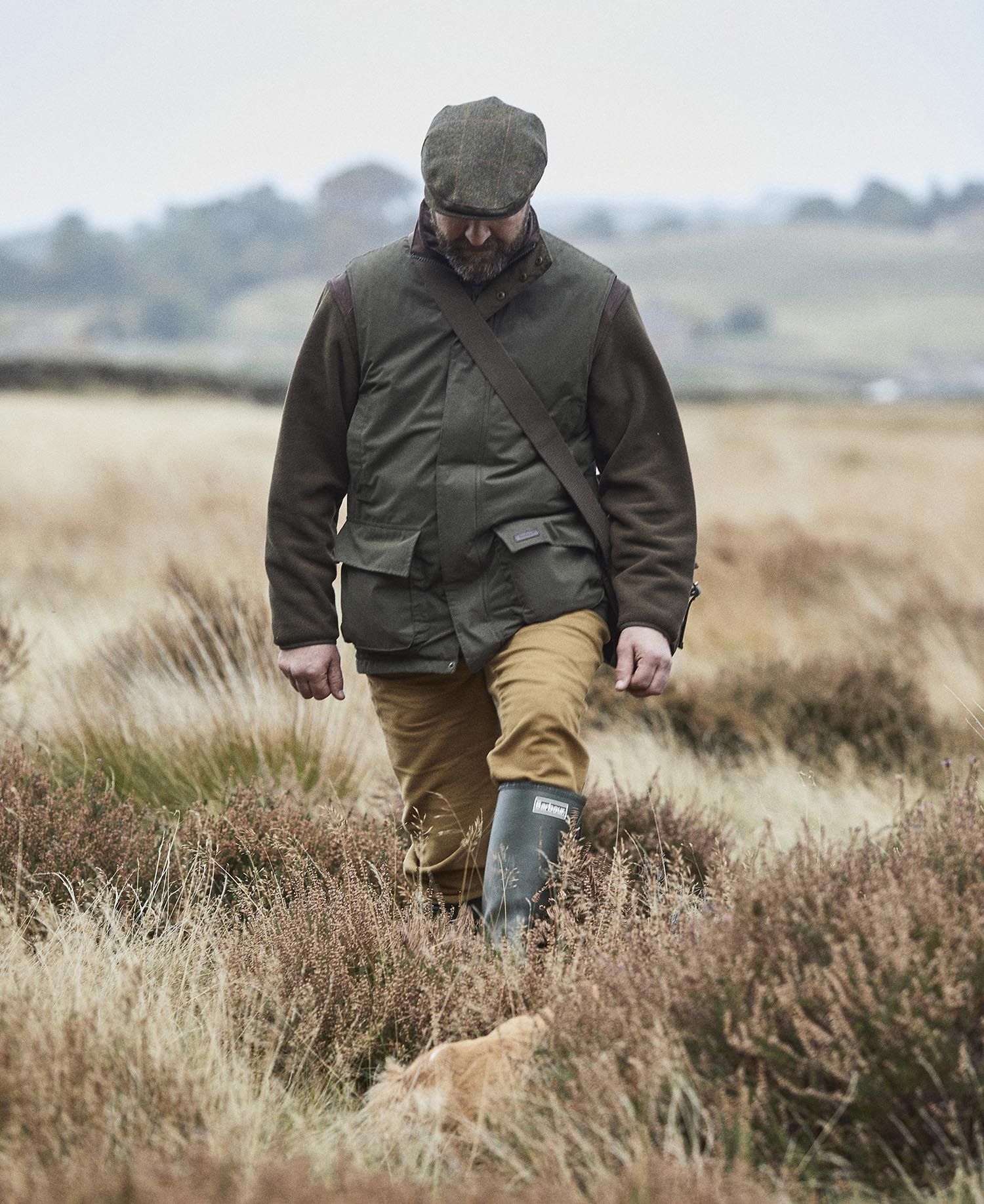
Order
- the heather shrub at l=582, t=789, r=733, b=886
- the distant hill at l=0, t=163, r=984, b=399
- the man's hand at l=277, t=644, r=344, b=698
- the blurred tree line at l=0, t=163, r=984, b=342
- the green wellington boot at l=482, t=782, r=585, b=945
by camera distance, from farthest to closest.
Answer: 1. the blurred tree line at l=0, t=163, r=984, b=342
2. the distant hill at l=0, t=163, r=984, b=399
3. the heather shrub at l=582, t=789, r=733, b=886
4. the man's hand at l=277, t=644, r=344, b=698
5. the green wellington boot at l=482, t=782, r=585, b=945

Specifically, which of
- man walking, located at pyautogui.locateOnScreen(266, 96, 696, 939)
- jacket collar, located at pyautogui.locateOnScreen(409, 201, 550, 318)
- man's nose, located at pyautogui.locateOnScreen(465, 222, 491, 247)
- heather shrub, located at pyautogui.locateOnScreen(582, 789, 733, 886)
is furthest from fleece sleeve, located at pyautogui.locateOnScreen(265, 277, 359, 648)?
heather shrub, located at pyautogui.locateOnScreen(582, 789, 733, 886)

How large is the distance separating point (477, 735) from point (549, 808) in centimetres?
62

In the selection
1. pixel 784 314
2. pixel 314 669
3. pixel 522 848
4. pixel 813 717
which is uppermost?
pixel 314 669

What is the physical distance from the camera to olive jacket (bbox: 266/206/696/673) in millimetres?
3416

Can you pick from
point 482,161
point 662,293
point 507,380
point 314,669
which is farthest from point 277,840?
point 662,293

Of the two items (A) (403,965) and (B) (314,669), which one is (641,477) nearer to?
(B) (314,669)

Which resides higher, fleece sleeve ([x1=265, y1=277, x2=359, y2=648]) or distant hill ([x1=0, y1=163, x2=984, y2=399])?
fleece sleeve ([x1=265, y1=277, x2=359, y2=648])

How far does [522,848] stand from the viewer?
10.7 ft

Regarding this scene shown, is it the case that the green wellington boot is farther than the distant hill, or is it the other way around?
the distant hill

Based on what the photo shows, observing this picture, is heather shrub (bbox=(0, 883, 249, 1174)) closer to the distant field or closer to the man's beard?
the man's beard

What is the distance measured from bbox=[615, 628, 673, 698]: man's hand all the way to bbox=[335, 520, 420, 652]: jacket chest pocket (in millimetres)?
501

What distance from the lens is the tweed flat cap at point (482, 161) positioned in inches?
128

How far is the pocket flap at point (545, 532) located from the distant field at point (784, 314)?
97.4m

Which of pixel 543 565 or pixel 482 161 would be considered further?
pixel 543 565
